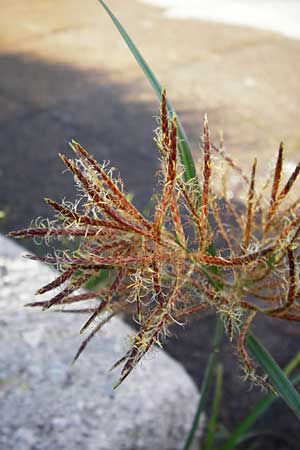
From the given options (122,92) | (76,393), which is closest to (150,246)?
(76,393)

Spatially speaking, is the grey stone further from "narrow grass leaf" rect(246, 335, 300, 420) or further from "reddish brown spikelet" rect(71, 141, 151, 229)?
"reddish brown spikelet" rect(71, 141, 151, 229)

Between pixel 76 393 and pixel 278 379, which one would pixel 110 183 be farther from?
pixel 76 393

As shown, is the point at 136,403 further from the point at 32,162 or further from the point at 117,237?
the point at 32,162

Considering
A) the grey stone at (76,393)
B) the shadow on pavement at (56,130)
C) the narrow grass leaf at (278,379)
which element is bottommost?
the shadow on pavement at (56,130)

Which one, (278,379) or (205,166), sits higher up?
(205,166)

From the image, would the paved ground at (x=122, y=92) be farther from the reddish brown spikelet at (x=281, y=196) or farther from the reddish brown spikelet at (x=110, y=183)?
the reddish brown spikelet at (x=110, y=183)

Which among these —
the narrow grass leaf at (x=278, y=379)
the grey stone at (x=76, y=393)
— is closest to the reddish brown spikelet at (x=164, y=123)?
the narrow grass leaf at (x=278, y=379)

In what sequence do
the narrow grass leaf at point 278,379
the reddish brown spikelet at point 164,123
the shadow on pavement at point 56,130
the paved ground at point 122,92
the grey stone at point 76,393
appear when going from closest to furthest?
the reddish brown spikelet at point 164,123 → the narrow grass leaf at point 278,379 → the grey stone at point 76,393 → the shadow on pavement at point 56,130 → the paved ground at point 122,92
